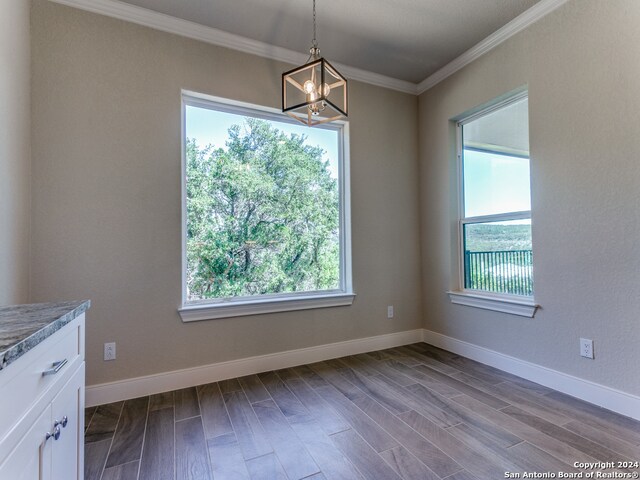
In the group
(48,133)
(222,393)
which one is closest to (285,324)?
(222,393)

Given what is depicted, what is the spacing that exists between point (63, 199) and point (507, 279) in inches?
138

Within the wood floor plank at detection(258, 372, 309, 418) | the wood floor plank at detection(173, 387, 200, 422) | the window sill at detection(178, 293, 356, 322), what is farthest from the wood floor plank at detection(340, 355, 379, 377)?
the wood floor plank at detection(173, 387, 200, 422)

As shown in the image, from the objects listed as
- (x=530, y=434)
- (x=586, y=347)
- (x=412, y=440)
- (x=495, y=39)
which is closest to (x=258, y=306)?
Result: (x=412, y=440)

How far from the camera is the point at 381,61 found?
3.14m

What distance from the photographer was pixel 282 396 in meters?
2.34

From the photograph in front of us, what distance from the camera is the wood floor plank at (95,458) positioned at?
5.10 feet

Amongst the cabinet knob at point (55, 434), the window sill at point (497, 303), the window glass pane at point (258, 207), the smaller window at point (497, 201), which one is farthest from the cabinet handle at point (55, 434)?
the smaller window at point (497, 201)

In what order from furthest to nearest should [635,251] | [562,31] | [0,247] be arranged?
[562,31]
[635,251]
[0,247]

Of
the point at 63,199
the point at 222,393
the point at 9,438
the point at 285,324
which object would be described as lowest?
the point at 222,393

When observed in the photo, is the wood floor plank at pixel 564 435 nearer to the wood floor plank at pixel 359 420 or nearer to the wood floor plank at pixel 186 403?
the wood floor plank at pixel 359 420

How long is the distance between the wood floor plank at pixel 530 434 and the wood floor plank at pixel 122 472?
197cm

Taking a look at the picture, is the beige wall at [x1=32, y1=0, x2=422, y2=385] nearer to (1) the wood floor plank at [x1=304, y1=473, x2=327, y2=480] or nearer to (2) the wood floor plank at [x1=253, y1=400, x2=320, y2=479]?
(2) the wood floor plank at [x1=253, y1=400, x2=320, y2=479]

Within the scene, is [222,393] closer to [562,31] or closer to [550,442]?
[550,442]

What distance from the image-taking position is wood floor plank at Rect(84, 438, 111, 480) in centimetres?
156
